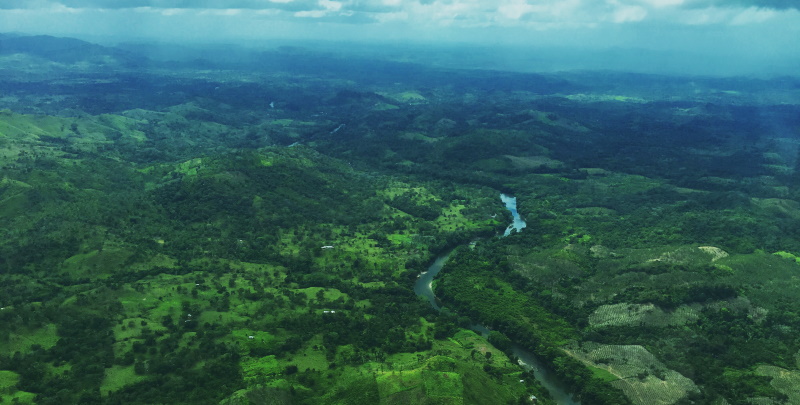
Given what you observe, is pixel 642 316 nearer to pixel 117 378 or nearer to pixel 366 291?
pixel 366 291

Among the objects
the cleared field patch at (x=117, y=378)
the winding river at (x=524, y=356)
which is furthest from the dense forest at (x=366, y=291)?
the winding river at (x=524, y=356)

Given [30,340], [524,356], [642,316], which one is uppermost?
[642,316]

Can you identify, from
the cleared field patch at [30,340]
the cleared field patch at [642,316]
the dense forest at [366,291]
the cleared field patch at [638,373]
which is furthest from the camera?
the cleared field patch at [642,316]

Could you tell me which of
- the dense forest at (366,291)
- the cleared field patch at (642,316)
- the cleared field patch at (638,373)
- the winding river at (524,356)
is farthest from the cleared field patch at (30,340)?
the cleared field patch at (642,316)

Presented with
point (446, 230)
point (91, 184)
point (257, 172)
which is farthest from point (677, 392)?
point (91, 184)

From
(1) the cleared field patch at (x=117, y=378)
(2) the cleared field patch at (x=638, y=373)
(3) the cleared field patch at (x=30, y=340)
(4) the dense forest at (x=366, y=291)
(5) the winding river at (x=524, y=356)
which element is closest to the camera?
(1) the cleared field patch at (x=117, y=378)

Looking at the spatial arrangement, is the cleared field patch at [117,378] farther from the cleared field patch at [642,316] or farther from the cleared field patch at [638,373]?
the cleared field patch at [642,316]

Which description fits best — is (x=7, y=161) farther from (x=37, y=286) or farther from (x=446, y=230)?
(x=446, y=230)

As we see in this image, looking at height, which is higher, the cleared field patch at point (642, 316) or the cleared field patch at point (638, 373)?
the cleared field patch at point (642, 316)

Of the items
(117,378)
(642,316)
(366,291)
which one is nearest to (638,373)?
(642,316)

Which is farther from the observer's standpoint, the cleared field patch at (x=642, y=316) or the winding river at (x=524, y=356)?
the cleared field patch at (x=642, y=316)

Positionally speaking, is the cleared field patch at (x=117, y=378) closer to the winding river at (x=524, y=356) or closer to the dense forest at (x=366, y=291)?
the dense forest at (x=366, y=291)

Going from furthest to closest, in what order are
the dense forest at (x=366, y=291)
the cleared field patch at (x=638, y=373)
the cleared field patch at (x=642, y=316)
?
1. the cleared field patch at (x=642, y=316)
2. the cleared field patch at (x=638, y=373)
3. the dense forest at (x=366, y=291)
